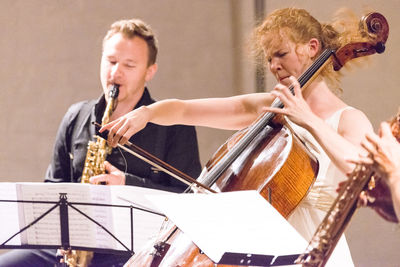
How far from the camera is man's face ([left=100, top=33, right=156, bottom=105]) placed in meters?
3.16

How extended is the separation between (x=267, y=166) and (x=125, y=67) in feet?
4.62

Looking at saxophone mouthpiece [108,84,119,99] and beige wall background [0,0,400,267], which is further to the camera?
beige wall background [0,0,400,267]

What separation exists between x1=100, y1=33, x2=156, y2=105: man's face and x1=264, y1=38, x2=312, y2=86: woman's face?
1.08m

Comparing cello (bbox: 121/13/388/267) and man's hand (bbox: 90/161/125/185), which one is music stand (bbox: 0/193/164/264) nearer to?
cello (bbox: 121/13/388/267)

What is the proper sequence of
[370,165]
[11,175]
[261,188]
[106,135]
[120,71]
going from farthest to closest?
[11,175] → [120,71] → [106,135] → [261,188] → [370,165]

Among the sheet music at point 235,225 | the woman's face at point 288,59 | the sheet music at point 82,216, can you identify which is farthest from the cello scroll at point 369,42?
the sheet music at point 235,225

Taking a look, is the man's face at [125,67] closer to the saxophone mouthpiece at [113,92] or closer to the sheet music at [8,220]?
the saxophone mouthpiece at [113,92]

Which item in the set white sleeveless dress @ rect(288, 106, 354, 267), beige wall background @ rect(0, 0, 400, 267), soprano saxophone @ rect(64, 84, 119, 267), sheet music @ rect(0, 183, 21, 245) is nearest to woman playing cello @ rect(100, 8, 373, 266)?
white sleeveless dress @ rect(288, 106, 354, 267)

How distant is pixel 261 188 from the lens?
1.93 metres

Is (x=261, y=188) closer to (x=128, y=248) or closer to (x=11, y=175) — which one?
→ (x=128, y=248)

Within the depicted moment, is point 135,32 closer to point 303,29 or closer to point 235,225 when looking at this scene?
point 303,29

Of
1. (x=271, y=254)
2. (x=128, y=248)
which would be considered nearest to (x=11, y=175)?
(x=128, y=248)

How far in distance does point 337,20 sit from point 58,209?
50.0 inches

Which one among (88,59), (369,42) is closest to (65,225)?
(369,42)
